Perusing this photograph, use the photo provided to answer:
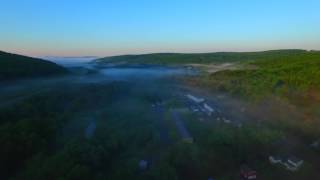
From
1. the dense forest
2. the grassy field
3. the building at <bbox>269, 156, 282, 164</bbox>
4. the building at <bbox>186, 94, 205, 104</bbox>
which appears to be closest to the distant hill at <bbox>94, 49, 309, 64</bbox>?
the grassy field

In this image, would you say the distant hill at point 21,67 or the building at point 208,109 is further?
the distant hill at point 21,67

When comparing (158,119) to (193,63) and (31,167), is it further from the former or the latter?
(193,63)

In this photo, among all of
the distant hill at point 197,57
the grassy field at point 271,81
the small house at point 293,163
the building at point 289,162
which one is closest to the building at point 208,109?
the grassy field at point 271,81

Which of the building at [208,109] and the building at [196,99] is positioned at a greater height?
the building at [208,109]

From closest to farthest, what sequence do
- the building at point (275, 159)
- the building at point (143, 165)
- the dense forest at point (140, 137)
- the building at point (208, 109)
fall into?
the dense forest at point (140, 137), the building at point (143, 165), the building at point (275, 159), the building at point (208, 109)

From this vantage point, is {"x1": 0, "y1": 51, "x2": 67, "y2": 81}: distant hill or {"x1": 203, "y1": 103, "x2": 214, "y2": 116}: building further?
{"x1": 0, "y1": 51, "x2": 67, "y2": 81}: distant hill

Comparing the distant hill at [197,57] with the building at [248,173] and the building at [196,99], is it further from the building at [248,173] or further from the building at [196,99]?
the building at [248,173]

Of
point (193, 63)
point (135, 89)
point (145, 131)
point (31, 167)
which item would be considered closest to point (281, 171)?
point (145, 131)

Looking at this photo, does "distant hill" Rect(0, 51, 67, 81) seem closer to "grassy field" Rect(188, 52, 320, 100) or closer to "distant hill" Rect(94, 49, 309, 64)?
"grassy field" Rect(188, 52, 320, 100)
